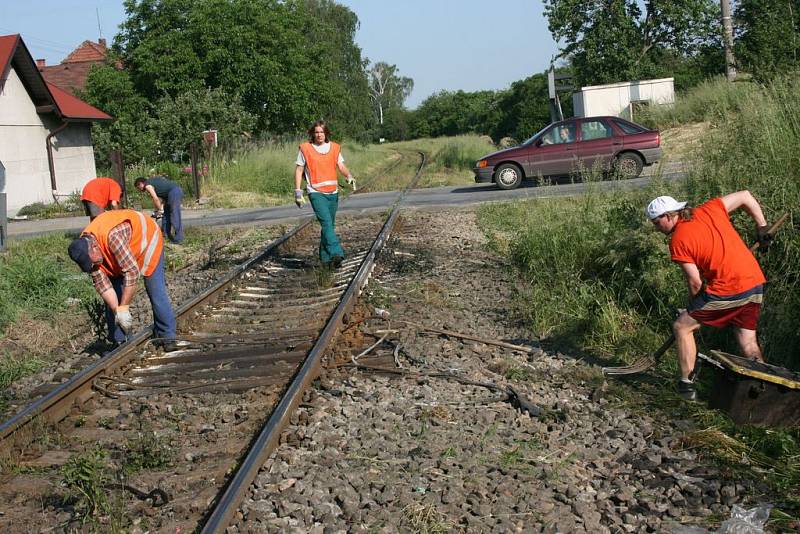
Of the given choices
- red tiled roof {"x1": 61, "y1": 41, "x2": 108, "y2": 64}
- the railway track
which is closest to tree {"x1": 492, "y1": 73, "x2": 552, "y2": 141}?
red tiled roof {"x1": 61, "y1": 41, "x2": 108, "y2": 64}

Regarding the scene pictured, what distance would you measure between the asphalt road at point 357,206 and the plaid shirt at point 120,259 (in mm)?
10724

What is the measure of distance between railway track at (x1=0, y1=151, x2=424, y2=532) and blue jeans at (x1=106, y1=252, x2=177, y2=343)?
0.16m

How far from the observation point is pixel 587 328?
23.9 ft

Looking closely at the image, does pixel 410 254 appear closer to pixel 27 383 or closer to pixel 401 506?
pixel 27 383

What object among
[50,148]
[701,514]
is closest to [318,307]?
[701,514]

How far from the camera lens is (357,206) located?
64.3 ft

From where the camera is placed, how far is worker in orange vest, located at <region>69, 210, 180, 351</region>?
21.9ft

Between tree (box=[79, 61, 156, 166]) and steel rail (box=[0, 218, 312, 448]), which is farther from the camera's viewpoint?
tree (box=[79, 61, 156, 166])

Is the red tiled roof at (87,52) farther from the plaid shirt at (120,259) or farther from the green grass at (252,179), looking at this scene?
the plaid shirt at (120,259)

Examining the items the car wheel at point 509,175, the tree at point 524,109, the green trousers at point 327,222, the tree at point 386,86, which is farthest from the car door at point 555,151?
the tree at point 386,86

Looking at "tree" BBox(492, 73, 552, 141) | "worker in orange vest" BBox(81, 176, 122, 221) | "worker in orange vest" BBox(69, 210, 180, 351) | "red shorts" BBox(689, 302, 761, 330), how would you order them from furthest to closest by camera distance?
"tree" BBox(492, 73, 552, 141) → "worker in orange vest" BBox(81, 176, 122, 221) → "worker in orange vest" BBox(69, 210, 180, 351) → "red shorts" BBox(689, 302, 761, 330)

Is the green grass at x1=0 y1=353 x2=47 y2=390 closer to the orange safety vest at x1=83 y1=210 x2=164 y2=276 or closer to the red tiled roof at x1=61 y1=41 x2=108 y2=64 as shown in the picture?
the orange safety vest at x1=83 y1=210 x2=164 y2=276

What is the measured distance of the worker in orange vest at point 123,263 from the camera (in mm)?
6660

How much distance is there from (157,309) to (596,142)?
580 inches
